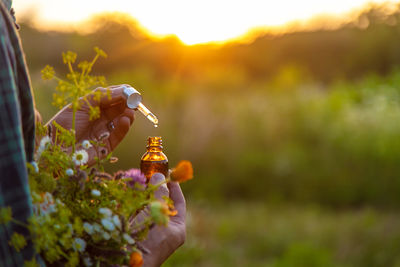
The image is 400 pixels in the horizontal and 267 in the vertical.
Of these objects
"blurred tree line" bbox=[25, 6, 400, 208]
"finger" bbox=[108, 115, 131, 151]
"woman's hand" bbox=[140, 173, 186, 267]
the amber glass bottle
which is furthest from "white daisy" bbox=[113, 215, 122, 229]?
"blurred tree line" bbox=[25, 6, 400, 208]

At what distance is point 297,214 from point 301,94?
3.03 metres

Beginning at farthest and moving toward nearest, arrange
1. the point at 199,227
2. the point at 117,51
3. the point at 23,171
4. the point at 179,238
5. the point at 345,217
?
the point at 117,51 → the point at 345,217 → the point at 199,227 → the point at 179,238 → the point at 23,171

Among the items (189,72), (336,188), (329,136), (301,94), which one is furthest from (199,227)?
(189,72)

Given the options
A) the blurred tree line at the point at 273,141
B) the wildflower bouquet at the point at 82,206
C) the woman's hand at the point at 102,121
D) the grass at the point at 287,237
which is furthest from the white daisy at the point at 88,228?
the blurred tree line at the point at 273,141

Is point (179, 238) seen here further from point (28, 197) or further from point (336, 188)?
point (336, 188)

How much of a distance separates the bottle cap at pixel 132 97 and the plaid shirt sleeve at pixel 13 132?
379mm

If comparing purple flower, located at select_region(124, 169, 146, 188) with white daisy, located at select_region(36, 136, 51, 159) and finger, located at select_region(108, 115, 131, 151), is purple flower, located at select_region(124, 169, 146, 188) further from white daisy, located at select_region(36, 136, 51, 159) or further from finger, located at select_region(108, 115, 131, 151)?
finger, located at select_region(108, 115, 131, 151)

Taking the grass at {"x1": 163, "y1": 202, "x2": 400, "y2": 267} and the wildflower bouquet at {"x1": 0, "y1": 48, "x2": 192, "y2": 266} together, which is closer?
the wildflower bouquet at {"x1": 0, "y1": 48, "x2": 192, "y2": 266}

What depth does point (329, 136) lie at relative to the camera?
24.1ft

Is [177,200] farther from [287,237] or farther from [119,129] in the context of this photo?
[287,237]

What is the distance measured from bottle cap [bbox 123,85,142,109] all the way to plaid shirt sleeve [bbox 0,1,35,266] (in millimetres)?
379

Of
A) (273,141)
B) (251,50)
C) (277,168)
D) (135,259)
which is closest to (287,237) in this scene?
(277,168)

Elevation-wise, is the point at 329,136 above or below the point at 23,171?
below

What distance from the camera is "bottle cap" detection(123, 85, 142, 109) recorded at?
120cm
